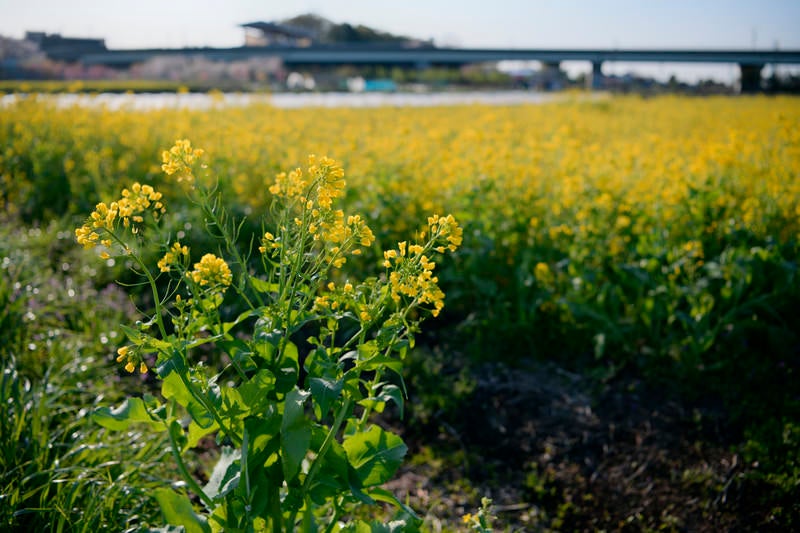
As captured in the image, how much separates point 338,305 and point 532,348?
7.33 feet

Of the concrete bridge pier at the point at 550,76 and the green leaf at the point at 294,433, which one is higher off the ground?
the concrete bridge pier at the point at 550,76

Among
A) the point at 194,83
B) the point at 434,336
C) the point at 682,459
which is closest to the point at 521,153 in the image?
the point at 434,336

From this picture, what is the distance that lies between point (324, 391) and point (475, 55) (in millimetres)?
54588

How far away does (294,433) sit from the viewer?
155cm

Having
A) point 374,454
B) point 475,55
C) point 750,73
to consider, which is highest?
point 475,55

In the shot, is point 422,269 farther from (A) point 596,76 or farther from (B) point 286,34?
(B) point 286,34

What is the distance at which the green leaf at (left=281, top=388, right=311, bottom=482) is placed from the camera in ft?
5.01

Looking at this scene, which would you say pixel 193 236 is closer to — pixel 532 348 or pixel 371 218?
pixel 371 218

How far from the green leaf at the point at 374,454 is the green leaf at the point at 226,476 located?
0.28m

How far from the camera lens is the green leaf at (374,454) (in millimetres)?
1680

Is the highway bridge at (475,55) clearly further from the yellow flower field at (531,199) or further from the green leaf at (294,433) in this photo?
the green leaf at (294,433)

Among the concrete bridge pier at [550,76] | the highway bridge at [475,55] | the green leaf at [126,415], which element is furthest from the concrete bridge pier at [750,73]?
the green leaf at [126,415]

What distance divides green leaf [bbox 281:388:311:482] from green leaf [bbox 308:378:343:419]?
1.9 inches

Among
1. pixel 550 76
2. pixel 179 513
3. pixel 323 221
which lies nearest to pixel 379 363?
pixel 323 221
